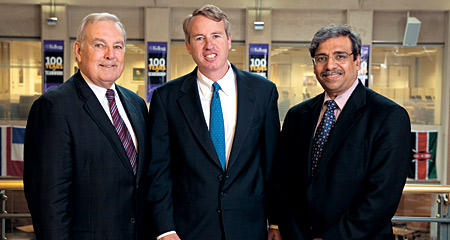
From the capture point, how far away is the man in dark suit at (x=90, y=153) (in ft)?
8.09

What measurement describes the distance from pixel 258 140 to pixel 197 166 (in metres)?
0.40

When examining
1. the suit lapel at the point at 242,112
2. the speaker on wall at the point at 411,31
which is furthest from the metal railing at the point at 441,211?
the speaker on wall at the point at 411,31

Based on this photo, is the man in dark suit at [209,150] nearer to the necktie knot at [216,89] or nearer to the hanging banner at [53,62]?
the necktie knot at [216,89]

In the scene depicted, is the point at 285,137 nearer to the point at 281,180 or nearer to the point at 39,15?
the point at 281,180

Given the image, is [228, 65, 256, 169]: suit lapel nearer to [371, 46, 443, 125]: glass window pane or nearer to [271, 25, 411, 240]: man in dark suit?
[271, 25, 411, 240]: man in dark suit

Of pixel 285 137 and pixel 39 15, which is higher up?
pixel 39 15

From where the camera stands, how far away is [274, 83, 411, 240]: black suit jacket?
8.23 ft

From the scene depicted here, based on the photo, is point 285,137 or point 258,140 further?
point 285,137

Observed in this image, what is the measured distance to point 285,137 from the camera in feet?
9.98

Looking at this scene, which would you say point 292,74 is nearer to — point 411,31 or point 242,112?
point 411,31

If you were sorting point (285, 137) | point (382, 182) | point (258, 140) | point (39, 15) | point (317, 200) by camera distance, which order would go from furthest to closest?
point (39, 15), point (285, 137), point (258, 140), point (317, 200), point (382, 182)

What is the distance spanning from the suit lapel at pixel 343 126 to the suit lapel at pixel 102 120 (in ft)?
3.51

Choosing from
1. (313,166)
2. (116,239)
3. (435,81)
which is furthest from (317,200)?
(435,81)

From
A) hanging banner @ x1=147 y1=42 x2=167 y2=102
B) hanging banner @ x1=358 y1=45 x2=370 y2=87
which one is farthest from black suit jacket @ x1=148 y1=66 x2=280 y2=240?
hanging banner @ x1=358 y1=45 x2=370 y2=87
